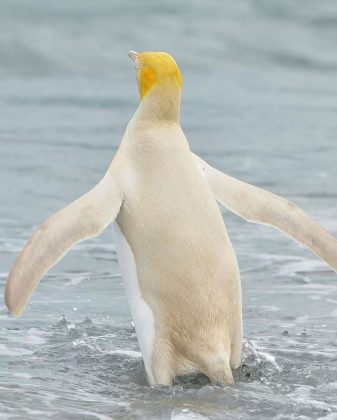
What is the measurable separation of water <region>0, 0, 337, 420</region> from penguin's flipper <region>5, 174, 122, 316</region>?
44 cm

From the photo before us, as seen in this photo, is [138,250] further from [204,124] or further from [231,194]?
[204,124]

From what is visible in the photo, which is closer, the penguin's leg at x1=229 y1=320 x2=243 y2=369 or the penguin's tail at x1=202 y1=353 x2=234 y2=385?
the penguin's tail at x1=202 y1=353 x2=234 y2=385

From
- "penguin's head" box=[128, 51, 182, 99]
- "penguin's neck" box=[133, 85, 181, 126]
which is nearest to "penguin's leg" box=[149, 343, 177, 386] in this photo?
"penguin's neck" box=[133, 85, 181, 126]

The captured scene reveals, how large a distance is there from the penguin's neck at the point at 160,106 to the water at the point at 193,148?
1.02 meters

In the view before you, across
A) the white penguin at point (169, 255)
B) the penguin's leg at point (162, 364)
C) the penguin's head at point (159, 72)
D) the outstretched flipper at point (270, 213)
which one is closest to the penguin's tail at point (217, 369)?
the white penguin at point (169, 255)

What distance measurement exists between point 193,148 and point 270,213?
604 cm

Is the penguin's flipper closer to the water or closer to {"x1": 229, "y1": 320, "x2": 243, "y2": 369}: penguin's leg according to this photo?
the water

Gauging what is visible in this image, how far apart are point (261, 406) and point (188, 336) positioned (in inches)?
17.2

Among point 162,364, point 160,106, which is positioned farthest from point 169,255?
point 160,106

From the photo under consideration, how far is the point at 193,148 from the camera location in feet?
36.5

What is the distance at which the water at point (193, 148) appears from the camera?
4859 mm

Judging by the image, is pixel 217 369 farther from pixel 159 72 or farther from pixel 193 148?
pixel 193 148

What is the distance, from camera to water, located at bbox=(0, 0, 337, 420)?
4.86 metres

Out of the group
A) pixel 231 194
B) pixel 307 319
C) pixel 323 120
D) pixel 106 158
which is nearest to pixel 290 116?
pixel 323 120
